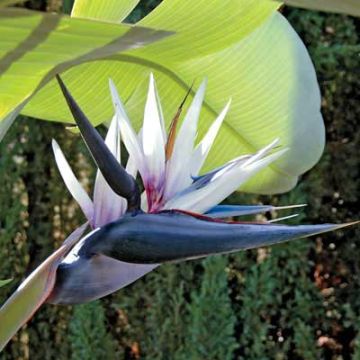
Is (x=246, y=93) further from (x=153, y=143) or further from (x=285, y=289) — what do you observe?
(x=285, y=289)

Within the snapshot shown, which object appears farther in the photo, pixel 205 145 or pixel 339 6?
pixel 205 145

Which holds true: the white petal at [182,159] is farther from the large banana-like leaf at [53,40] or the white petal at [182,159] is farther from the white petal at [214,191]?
the large banana-like leaf at [53,40]

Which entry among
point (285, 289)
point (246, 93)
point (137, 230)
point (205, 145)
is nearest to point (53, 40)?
point (137, 230)

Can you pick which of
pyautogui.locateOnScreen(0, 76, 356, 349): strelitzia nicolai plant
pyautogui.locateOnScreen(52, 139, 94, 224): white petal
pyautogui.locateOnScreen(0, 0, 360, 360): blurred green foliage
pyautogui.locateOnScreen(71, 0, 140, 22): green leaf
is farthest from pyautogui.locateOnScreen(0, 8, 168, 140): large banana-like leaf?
pyautogui.locateOnScreen(0, 0, 360, 360): blurred green foliage

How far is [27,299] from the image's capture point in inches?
17.6

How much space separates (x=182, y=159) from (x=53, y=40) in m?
0.18

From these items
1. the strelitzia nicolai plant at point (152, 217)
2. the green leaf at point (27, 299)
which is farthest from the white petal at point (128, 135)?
the green leaf at point (27, 299)

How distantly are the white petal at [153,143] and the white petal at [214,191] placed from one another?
3cm

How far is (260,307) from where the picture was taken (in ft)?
6.59

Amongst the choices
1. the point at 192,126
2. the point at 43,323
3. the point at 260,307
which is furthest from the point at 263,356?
the point at 192,126

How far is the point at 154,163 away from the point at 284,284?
1539 mm

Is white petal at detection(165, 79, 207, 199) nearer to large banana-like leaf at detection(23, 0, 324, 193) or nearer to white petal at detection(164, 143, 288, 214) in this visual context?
white petal at detection(164, 143, 288, 214)

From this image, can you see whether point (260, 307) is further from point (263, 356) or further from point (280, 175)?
point (280, 175)

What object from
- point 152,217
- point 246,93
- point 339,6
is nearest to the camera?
point 339,6
